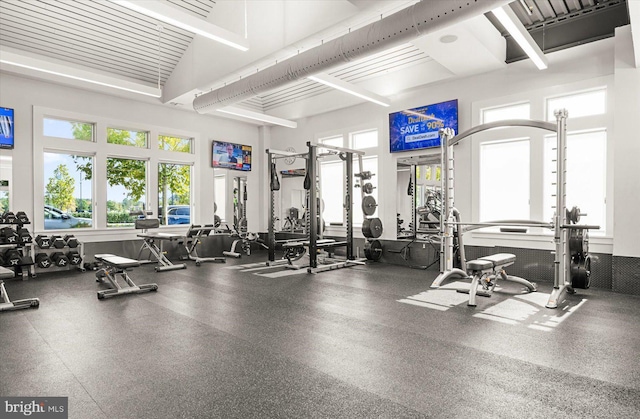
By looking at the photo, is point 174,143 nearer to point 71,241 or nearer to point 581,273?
point 71,241

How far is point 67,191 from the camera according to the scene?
23.6ft

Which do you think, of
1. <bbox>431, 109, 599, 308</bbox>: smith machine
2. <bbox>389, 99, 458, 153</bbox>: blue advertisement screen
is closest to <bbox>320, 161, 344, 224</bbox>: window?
<bbox>389, 99, 458, 153</bbox>: blue advertisement screen

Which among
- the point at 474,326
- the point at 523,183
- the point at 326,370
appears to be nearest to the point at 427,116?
the point at 523,183

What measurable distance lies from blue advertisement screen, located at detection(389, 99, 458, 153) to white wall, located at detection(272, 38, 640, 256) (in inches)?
5.6

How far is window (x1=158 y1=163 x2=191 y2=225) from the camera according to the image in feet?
27.7

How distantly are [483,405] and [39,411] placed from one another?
243 cm

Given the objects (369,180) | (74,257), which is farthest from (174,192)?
(369,180)

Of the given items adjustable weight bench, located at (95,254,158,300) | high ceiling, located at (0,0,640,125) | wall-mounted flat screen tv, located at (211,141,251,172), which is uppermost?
high ceiling, located at (0,0,640,125)

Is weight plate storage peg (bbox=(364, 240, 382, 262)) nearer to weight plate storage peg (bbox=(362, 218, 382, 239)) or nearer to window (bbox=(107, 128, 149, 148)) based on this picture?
weight plate storage peg (bbox=(362, 218, 382, 239))

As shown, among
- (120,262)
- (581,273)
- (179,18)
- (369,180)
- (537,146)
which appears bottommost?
(581,273)

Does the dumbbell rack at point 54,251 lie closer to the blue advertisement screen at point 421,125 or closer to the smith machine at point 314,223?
the smith machine at point 314,223

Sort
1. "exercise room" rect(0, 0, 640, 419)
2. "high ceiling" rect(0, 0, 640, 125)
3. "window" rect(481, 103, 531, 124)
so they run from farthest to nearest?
"window" rect(481, 103, 531, 124)
"high ceiling" rect(0, 0, 640, 125)
"exercise room" rect(0, 0, 640, 419)

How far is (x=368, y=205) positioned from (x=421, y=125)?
1.81 metres

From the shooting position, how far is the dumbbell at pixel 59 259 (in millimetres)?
6448
